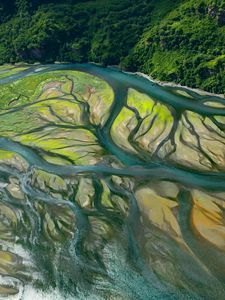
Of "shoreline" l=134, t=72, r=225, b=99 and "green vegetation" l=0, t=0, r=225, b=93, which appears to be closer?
→ "shoreline" l=134, t=72, r=225, b=99

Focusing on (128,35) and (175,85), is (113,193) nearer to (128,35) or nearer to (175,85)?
(175,85)

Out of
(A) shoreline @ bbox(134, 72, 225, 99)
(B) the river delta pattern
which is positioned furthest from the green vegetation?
(B) the river delta pattern

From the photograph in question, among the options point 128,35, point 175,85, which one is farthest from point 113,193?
point 128,35

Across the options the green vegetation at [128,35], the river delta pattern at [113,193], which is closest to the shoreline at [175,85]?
the green vegetation at [128,35]

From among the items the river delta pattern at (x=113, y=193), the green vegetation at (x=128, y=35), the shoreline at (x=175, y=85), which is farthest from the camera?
the green vegetation at (x=128, y=35)

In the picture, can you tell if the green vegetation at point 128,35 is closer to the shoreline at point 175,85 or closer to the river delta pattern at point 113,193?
the shoreline at point 175,85

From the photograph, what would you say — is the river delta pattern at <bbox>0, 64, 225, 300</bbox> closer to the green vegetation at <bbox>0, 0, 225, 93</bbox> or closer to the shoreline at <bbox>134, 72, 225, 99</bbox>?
the shoreline at <bbox>134, 72, 225, 99</bbox>

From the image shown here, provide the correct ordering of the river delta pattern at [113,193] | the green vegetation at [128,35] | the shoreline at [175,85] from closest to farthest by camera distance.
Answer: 1. the river delta pattern at [113,193]
2. the shoreline at [175,85]
3. the green vegetation at [128,35]
